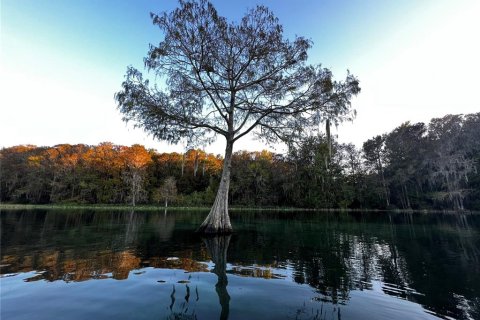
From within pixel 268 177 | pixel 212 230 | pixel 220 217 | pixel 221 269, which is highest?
pixel 268 177

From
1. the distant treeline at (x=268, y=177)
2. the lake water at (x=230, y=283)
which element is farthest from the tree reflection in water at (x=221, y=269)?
the distant treeline at (x=268, y=177)

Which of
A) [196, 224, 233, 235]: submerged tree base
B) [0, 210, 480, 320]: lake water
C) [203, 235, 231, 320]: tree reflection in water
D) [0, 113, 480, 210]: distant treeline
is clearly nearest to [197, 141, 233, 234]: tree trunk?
[196, 224, 233, 235]: submerged tree base

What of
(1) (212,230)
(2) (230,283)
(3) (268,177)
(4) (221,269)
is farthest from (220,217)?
(3) (268,177)

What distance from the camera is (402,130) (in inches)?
2411

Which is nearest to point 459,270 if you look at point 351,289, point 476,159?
point 351,289

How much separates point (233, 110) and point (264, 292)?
45.8 ft

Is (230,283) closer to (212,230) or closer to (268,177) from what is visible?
(212,230)

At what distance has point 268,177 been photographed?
66.4m

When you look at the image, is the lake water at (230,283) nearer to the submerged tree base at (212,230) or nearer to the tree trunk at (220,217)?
the submerged tree base at (212,230)

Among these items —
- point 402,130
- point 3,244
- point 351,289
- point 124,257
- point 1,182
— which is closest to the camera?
point 351,289

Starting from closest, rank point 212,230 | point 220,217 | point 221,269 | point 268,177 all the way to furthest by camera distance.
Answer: point 221,269 → point 212,230 → point 220,217 → point 268,177

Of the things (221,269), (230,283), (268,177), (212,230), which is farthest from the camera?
(268,177)

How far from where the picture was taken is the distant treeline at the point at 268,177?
56906 mm

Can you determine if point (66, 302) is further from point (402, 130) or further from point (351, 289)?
point (402, 130)
